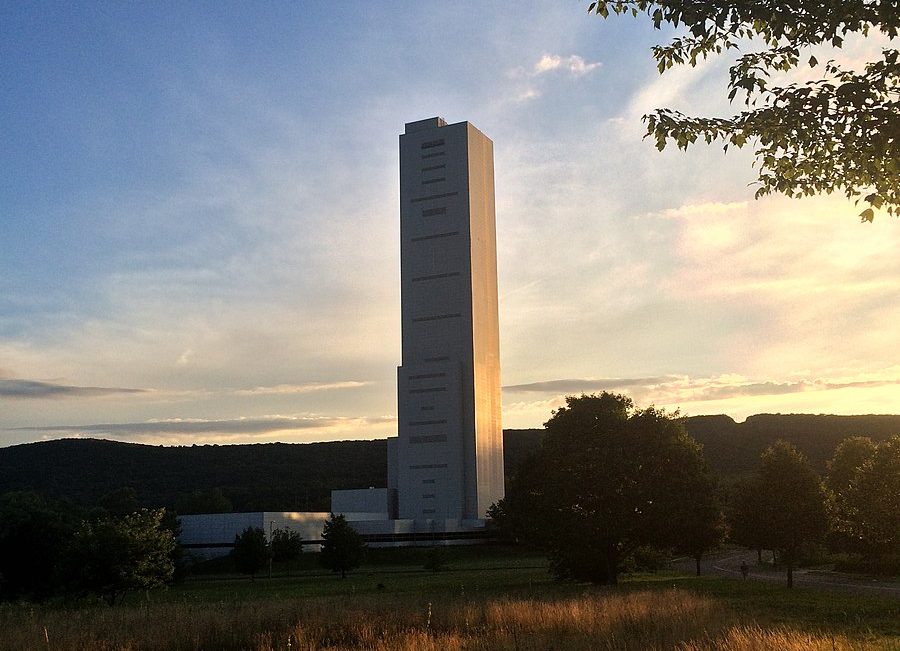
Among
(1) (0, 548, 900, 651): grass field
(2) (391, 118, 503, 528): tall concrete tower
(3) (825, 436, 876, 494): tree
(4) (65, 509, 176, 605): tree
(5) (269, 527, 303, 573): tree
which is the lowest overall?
(5) (269, 527, 303, 573): tree

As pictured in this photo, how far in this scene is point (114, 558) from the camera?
158ft

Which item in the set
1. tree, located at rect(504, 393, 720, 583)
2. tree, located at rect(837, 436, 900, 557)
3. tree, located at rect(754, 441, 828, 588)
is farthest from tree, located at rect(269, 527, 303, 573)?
tree, located at rect(754, 441, 828, 588)

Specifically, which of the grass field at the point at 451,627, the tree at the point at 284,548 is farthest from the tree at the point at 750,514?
the tree at the point at 284,548

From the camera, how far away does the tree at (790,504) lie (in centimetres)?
4750

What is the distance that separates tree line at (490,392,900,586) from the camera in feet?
159

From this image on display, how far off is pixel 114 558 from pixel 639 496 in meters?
30.9

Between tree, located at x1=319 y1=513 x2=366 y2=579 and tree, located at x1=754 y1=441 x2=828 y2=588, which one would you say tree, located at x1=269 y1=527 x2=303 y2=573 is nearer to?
tree, located at x1=319 y1=513 x2=366 y2=579

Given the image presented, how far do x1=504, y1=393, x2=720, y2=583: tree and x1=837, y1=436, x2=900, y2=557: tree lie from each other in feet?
48.7

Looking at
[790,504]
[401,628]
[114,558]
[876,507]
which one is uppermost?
[790,504]

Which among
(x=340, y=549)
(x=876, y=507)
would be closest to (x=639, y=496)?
(x=876, y=507)

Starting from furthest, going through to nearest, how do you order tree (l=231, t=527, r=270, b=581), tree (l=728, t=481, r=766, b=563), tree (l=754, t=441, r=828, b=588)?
tree (l=231, t=527, r=270, b=581)
tree (l=728, t=481, r=766, b=563)
tree (l=754, t=441, r=828, b=588)

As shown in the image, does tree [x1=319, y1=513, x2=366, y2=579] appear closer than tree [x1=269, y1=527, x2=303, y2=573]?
Yes

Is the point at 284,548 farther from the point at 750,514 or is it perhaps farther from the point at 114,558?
the point at 750,514

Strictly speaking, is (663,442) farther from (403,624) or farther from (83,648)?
(83,648)
